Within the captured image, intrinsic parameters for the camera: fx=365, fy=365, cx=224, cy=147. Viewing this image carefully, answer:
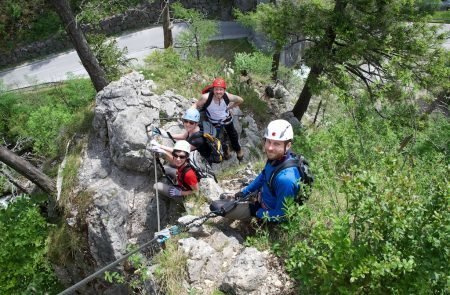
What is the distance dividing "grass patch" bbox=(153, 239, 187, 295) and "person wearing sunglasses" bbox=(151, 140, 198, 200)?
1359 millimetres

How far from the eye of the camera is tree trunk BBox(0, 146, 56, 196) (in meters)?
8.87

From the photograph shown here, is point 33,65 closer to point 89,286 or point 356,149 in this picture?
point 89,286

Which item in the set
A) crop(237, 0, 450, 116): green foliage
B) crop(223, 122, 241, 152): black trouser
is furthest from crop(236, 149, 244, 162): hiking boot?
crop(237, 0, 450, 116): green foliage

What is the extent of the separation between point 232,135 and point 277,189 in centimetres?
442

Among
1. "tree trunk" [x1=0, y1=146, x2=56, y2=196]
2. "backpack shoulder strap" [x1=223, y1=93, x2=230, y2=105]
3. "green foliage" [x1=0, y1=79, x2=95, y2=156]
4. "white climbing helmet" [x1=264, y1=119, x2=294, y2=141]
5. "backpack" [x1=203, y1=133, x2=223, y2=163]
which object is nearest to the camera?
"white climbing helmet" [x1=264, y1=119, x2=294, y2=141]

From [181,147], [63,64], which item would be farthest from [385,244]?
[63,64]

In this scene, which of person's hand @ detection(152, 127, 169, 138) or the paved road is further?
the paved road

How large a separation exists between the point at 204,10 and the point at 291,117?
23105 mm

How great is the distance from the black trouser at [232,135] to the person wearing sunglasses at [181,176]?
2233 mm

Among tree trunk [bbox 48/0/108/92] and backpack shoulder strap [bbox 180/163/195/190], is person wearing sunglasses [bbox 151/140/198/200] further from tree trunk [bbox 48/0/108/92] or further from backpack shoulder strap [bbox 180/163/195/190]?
tree trunk [bbox 48/0/108/92]

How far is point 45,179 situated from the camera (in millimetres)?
9180

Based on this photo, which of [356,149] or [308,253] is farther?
[356,149]

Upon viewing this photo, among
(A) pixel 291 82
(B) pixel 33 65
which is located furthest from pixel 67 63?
(A) pixel 291 82

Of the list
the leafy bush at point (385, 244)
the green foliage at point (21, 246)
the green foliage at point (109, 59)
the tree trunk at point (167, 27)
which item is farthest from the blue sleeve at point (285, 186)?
the tree trunk at point (167, 27)
